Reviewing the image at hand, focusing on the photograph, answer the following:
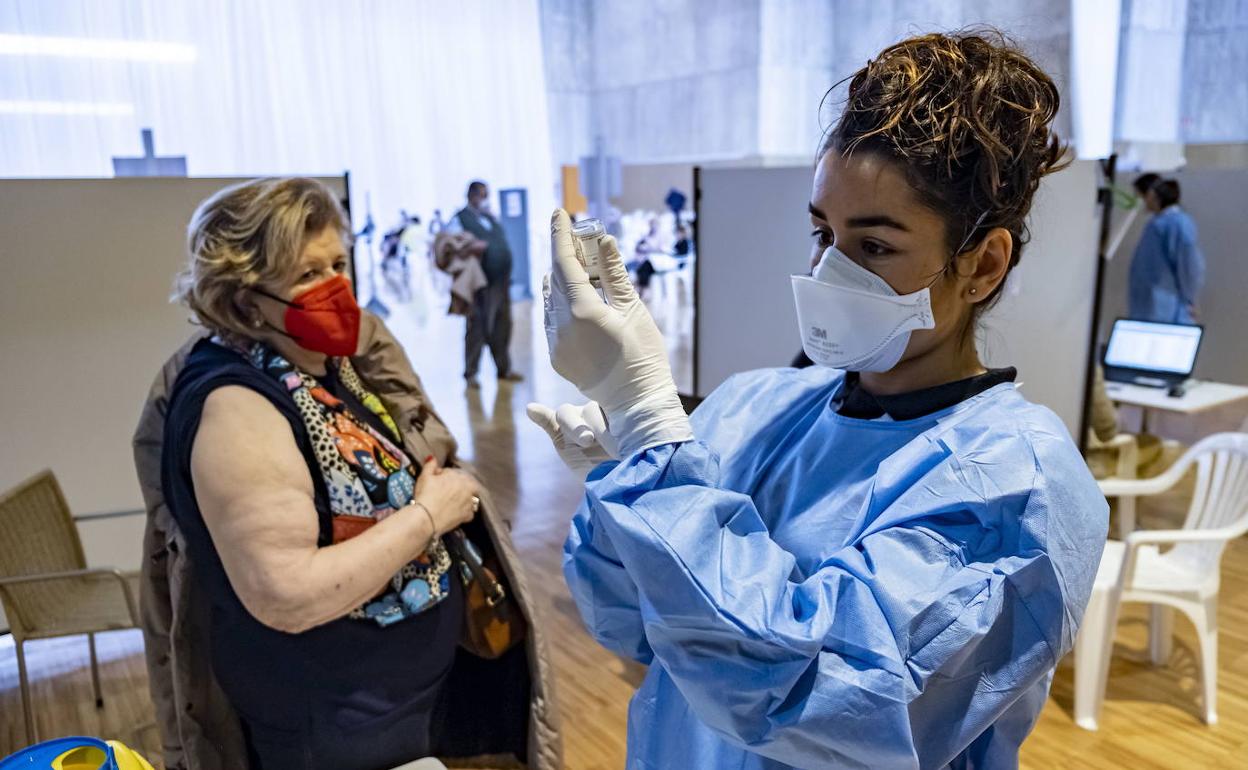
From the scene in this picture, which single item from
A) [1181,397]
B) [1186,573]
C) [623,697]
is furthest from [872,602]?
[1181,397]

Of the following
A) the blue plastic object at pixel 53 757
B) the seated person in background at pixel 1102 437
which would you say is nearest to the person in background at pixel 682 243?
the seated person in background at pixel 1102 437

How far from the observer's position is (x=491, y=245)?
7.12 meters

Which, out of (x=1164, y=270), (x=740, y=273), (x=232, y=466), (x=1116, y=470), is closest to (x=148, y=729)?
(x=232, y=466)

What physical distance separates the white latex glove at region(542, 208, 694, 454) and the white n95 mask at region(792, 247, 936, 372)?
0.18 meters

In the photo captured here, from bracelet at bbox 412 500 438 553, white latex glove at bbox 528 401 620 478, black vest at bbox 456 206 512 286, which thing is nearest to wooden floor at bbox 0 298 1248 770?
bracelet at bbox 412 500 438 553

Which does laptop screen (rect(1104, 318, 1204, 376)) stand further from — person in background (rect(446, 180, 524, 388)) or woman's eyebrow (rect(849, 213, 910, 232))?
person in background (rect(446, 180, 524, 388))

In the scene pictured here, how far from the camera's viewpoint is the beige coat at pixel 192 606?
1.49 meters

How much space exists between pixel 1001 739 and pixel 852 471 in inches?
11.7

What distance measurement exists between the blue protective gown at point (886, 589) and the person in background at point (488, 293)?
6460 mm

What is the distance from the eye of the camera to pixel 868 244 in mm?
877

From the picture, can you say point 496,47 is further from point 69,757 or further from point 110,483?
point 69,757

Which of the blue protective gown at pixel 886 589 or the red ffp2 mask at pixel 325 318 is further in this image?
the red ffp2 mask at pixel 325 318

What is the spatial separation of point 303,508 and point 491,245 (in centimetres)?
596

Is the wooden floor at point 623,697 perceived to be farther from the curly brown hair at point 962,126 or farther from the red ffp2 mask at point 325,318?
the curly brown hair at point 962,126
